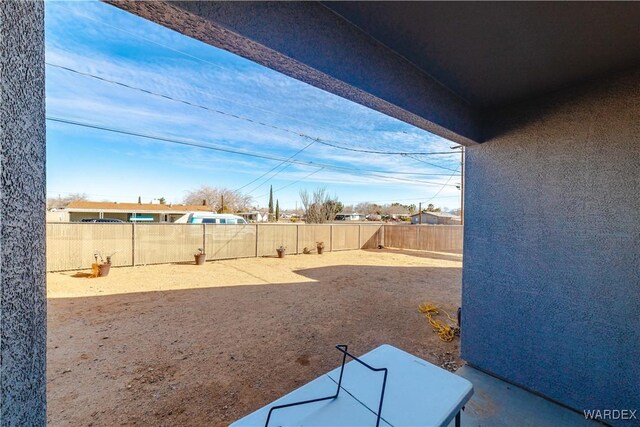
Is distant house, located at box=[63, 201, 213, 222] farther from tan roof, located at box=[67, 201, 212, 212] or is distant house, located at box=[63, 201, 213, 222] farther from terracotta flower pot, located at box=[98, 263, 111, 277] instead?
terracotta flower pot, located at box=[98, 263, 111, 277]

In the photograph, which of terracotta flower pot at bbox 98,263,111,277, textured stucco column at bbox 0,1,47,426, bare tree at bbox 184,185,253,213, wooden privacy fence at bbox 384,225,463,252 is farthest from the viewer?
bare tree at bbox 184,185,253,213

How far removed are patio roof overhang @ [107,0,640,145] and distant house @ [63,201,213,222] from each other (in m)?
19.9

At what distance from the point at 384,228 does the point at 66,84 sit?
1300 centimetres

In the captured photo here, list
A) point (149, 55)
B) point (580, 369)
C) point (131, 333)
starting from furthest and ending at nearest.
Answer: point (149, 55) → point (131, 333) → point (580, 369)

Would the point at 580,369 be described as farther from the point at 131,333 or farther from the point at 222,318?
the point at 131,333

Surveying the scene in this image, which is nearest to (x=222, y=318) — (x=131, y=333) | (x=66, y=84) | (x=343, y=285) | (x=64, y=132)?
(x=131, y=333)

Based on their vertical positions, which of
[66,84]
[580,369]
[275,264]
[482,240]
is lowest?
[275,264]

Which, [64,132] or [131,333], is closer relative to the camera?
[131,333]

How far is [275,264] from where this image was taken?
896cm

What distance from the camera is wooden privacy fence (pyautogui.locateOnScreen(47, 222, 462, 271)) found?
697 centimetres

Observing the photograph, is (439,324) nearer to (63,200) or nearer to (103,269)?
(103,269)

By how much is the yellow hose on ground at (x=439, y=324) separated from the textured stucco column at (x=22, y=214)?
3.95 meters

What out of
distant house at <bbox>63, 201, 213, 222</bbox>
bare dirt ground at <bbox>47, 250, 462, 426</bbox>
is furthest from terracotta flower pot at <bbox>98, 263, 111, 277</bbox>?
distant house at <bbox>63, 201, 213, 222</bbox>

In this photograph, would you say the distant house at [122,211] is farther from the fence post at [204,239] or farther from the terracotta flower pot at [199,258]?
the terracotta flower pot at [199,258]
